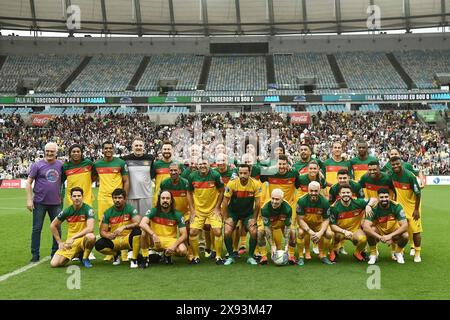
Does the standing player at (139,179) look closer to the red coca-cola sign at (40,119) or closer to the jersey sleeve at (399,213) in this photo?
the jersey sleeve at (399,213)

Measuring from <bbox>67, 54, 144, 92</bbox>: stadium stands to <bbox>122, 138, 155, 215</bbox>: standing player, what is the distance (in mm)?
35449

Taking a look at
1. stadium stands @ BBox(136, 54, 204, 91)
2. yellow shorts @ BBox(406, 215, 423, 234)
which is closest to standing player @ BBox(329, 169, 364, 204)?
yellow shorts @ BBox(406, 215, 423, 234)

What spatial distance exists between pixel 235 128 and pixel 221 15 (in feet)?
35.6

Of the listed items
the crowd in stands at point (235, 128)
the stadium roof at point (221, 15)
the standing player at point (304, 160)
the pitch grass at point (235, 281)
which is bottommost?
the pitch grass at point (235, 281)

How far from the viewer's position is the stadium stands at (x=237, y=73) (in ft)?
145

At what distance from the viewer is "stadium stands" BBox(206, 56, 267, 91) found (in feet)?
145

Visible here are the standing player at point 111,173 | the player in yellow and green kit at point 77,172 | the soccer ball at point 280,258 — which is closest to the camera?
the soccer ball at point 280,258

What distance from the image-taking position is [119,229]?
333 inches

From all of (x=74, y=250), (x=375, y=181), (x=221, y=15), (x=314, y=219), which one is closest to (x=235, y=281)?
(x=314, y=219)

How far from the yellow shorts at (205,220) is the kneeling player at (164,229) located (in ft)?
1.11

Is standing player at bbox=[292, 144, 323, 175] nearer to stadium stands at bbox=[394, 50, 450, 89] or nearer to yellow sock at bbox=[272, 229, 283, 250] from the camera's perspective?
yellow sock at bbox=[272, 229, 283, 250]

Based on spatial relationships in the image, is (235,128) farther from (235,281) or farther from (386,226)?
(235,281)

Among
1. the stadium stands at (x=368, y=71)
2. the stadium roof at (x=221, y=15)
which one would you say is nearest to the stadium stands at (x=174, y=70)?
the stadium roof at (x=221, y=15)

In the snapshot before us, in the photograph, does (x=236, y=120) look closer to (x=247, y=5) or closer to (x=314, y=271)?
(x=247, y=5)
